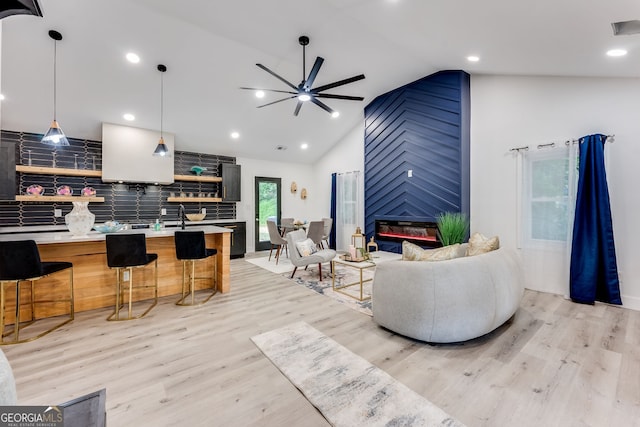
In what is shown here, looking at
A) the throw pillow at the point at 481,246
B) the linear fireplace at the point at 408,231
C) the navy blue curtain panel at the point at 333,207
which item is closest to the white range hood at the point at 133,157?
the navy blue curtain panel at the point at 333,207

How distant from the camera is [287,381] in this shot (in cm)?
204

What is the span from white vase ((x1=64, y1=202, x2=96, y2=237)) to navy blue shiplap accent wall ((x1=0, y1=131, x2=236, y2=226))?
8.58 feet

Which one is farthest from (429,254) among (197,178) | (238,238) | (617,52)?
(197,178)

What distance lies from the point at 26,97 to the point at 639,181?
8.61 meters

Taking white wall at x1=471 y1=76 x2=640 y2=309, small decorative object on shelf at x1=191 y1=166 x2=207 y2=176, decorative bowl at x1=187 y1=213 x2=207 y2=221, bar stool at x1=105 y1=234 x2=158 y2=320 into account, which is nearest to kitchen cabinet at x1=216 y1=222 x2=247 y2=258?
decorative bowl at x1=187 y1=213 x2=207 y2=221

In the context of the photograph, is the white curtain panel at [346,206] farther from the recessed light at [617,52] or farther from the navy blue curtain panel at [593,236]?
the recessed light at [617,52]

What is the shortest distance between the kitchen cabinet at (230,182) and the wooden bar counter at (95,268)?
2.69 metres

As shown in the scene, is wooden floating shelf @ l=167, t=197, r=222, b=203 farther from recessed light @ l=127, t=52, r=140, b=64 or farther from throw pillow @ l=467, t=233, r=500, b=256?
throw pillow @ l=467, t=233, r=500, b=256

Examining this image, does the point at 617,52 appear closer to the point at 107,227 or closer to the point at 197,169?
the point at 107,227

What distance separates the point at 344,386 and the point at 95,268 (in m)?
3.37

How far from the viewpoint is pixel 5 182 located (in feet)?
14.6

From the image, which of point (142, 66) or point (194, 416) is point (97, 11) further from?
point (194, 416)

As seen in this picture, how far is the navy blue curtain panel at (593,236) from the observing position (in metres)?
3.41

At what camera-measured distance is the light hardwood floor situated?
1743 millimetres
